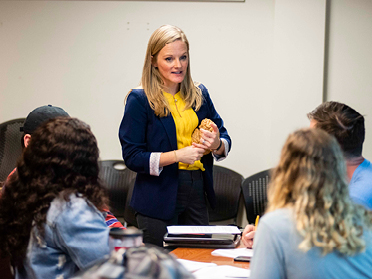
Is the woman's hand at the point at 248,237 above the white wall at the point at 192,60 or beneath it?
beneath

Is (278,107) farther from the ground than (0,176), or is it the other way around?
(278,107)

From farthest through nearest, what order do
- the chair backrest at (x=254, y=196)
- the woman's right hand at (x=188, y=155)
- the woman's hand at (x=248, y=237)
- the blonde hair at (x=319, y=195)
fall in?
the chair backrest at (x=254, y=196) → the woman's right hand at (x=188, y=155) → the woman's hand at (x=248, y=237) → the blonde hair at (x=319, y=195)

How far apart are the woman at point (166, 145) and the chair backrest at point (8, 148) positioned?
186 centimetres

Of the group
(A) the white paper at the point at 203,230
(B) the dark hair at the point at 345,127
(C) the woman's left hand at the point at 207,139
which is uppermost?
(B) the dark hair at the point at 345,127

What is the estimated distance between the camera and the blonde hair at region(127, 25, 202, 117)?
2219 mm

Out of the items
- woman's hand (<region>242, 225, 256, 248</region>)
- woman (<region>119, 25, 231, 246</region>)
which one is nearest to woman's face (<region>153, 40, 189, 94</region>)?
woman (<region>119, 25, 231, 246</region>)

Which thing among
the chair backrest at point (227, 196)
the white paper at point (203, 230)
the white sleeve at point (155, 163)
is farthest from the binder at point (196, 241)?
the chair backrest at point (227, 196)

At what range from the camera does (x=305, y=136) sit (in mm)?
1168

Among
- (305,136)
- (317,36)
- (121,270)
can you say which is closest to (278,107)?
(317,36)

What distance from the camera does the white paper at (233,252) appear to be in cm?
178

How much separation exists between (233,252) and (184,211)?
48 centimetres

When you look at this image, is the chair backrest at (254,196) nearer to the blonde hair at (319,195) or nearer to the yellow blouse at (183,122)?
the yellow blouse at (183,122)

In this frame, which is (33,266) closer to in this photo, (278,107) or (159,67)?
(159,67)

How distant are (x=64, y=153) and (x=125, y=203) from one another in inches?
93.1
